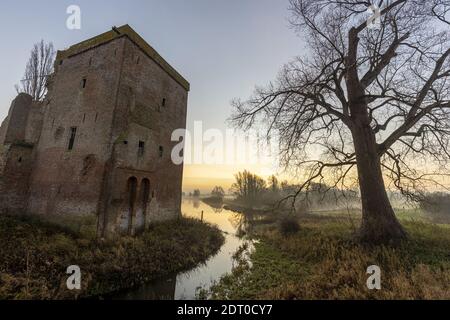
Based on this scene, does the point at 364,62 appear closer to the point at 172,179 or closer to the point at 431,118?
the point at 431,118

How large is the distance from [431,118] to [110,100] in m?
15.1

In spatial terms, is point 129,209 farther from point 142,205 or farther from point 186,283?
point 186,283

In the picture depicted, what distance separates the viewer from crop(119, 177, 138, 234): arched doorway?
1134 cm

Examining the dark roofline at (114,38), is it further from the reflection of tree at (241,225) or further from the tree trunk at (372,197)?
the reflection of tree at (241,225)

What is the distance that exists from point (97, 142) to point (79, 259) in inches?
A: 226

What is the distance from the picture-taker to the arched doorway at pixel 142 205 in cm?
1236

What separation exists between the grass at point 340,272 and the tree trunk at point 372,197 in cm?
55

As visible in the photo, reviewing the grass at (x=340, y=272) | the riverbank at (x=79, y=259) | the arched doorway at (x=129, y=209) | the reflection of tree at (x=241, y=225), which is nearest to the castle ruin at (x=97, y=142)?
the arched doorway at (x=129, y=209)

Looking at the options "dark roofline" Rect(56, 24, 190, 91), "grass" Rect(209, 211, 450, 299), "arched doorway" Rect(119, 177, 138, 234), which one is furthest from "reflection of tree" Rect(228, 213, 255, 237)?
"dark roofline" Rect(56, 24, 190, 91)

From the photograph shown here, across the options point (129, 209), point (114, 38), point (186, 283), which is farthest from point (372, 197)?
point (114, 38)

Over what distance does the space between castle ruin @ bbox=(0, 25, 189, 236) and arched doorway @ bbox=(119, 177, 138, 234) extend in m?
0.05

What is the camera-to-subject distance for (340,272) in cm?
661
